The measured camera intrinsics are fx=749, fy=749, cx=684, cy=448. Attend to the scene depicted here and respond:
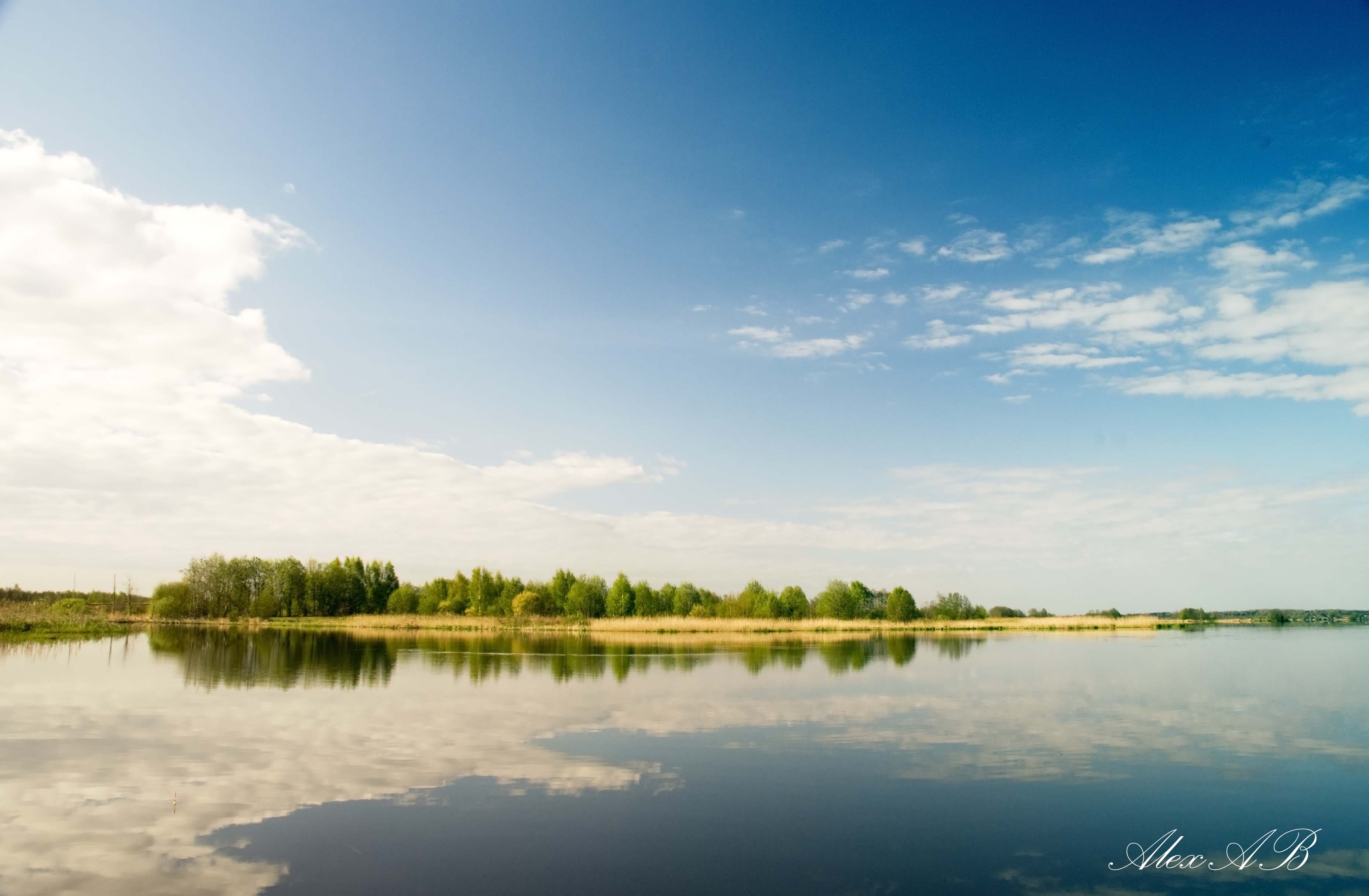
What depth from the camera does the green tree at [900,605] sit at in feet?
276

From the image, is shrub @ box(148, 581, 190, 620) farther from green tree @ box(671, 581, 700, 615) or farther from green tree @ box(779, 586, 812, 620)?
green tree @ box(779, 586, 812, 620)

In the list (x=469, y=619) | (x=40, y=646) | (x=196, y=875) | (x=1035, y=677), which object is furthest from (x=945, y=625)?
(x=196, y=875)

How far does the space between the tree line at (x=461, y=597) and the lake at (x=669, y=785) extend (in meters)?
56.5

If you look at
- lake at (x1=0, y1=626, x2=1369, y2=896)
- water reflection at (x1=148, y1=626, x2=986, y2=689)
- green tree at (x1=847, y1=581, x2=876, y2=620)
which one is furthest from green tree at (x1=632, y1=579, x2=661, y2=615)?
lake at (x1=0, y1=626, x2=1369, y2=896)

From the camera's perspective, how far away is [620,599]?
3132 inches

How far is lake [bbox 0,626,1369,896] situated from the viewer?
753 cm

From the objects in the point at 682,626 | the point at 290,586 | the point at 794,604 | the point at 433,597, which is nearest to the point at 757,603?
the point at 794,604

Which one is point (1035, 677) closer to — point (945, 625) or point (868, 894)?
point (868, 894)

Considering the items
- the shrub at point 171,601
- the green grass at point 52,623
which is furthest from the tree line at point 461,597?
the green grass at point 52,623

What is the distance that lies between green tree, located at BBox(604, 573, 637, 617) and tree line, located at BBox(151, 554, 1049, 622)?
0.11 m

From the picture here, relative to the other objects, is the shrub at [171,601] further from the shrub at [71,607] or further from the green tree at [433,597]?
the green tree at [433,597]

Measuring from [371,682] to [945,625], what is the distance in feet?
221

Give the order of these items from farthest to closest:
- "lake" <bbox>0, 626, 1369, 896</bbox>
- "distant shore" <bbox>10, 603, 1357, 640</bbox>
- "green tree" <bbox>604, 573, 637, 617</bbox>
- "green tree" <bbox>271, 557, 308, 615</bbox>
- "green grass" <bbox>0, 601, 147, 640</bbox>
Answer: "green tree" <bbox>271, 557, 308, 615</bbox> < "green tree" <bbox>604, 573, 637, 617</bbox> < "distant shore" <bbox>10, 603, 1357, 640</bbox> < "green grass" <bbox>0, 601, 147, 640</bbox> < "lake" <bbox>0, 626, 1369, 896</bbox>

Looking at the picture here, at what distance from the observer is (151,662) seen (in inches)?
1154
